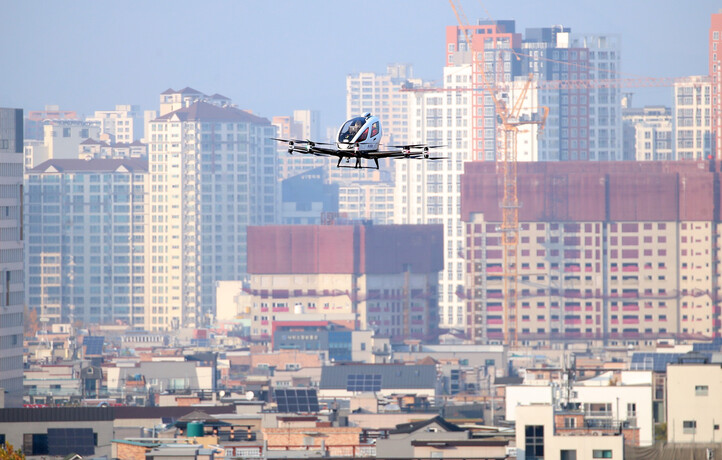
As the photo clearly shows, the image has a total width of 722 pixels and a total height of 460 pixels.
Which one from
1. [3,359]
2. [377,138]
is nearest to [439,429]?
[377,138]

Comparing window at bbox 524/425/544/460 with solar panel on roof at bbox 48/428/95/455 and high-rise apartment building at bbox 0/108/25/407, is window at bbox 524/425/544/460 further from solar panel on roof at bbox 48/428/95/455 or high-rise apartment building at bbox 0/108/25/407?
high-rise apartment building at bbox 0/108/25/407

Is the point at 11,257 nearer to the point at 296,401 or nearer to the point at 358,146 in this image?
the point at 296,401

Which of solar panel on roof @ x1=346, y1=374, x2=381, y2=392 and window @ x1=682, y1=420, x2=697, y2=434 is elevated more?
window @ x1=682, y1=420, x2=697, y2=434

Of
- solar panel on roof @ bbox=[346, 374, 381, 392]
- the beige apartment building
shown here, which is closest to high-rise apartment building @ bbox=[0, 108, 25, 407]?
solar panel on roof @ bbox=[346, 374, 381, 392]

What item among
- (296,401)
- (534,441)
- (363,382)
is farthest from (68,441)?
(363,382)

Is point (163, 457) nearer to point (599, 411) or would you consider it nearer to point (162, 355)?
point (599, 411)

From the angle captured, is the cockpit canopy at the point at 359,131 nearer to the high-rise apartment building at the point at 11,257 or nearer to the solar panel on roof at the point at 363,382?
the high-rise apartment building at the point at 11,257
